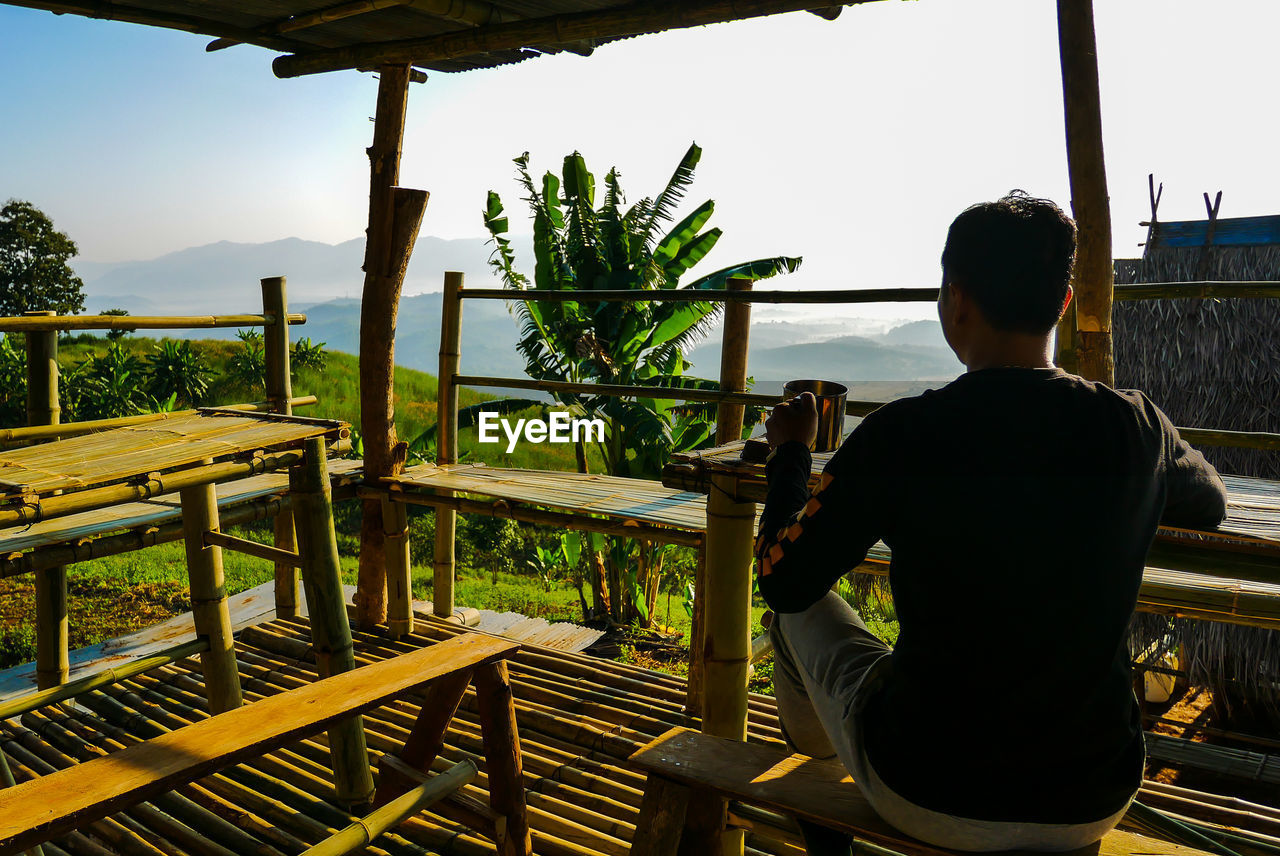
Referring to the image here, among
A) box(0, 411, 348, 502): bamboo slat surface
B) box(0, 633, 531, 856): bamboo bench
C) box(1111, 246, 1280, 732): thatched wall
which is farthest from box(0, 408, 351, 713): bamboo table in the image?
box(1111, 246, 1280, 732): thatched wall

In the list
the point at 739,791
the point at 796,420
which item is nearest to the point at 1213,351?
the point at 796,420

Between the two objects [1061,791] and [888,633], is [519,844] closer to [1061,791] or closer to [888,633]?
[1061,791]

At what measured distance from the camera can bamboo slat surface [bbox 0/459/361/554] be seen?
2482mm

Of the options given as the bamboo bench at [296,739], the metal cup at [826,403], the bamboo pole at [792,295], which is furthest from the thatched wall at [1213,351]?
the bamboo bench at [296,739]

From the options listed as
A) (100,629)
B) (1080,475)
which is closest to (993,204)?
(1080,475)

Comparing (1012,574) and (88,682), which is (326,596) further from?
(1012,574)

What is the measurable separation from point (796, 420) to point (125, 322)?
277 centimetres

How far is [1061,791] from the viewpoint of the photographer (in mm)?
1069

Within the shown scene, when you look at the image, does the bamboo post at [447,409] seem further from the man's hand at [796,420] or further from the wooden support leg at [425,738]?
the man's hand at [796,420]

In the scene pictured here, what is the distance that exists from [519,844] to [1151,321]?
22.7ft

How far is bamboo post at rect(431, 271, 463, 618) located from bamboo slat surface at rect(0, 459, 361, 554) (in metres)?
0.46

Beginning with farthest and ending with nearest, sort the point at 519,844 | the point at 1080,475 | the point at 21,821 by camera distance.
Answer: the point at 519,844, the point at 21,821, the point at 1080,475

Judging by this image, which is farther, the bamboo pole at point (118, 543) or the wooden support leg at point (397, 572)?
the wooden support leg at point (397, 572)

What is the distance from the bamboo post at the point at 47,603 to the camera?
2.70 m
